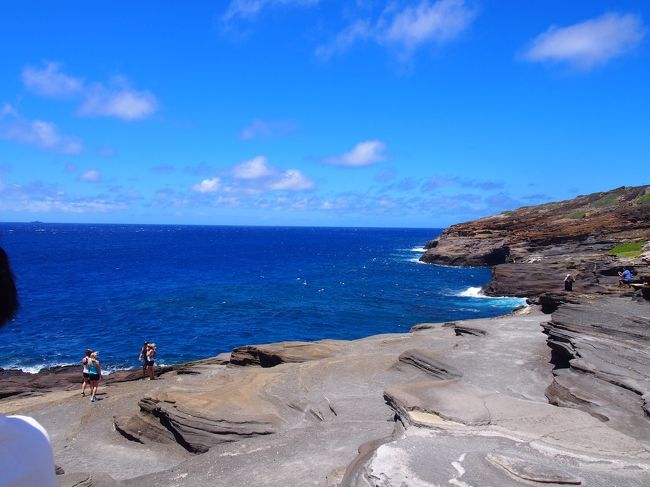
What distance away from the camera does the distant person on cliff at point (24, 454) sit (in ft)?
6.42

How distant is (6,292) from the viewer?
252 cm

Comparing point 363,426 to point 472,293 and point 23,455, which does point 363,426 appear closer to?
point 23,455

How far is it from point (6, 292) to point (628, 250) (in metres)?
71.1

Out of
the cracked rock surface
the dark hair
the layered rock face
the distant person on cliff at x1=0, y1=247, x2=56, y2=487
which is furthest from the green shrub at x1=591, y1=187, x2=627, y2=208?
the distant person on cliff at x1=0, y1=247, x2=56, y2=487

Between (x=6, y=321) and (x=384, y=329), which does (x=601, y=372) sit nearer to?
(x=6, y=321)

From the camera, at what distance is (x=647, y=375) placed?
14.4m

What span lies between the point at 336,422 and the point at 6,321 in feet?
42.7

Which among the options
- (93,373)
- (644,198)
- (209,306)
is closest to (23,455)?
(93,373)

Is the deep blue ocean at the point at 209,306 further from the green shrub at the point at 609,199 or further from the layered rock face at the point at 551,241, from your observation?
the green shrub at the point at 609,199

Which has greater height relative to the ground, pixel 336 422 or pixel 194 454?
pixel 336 422

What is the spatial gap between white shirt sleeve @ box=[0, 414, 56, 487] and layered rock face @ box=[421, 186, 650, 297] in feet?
152

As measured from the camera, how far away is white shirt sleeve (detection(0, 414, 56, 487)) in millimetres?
1958

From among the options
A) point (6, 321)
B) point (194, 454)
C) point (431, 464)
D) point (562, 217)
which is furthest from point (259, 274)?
point (6, 321)

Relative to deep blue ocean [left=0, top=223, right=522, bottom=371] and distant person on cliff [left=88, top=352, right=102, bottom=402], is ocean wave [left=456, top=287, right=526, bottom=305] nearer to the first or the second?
deep blue ocean [left=0, top=223, right=522, bottom=371]
